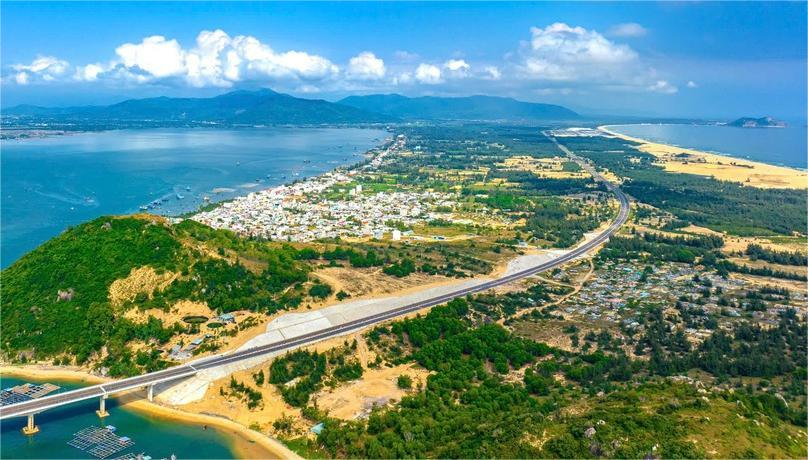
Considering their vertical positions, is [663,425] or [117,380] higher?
[663,425]

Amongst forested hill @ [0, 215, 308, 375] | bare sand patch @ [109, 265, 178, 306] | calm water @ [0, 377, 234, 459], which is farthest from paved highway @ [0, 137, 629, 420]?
bare sand patch @ [109, 265, 178, 306]

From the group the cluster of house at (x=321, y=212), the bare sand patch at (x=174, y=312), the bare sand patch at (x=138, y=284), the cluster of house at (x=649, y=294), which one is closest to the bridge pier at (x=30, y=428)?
the bare sand patch at (x=174, y=312)

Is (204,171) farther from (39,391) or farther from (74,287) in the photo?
(39,391)

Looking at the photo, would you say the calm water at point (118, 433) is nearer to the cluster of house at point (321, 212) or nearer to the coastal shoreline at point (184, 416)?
the coastal shoreline at point (184, 416)

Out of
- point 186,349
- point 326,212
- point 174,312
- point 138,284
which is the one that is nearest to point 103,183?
point 326,212

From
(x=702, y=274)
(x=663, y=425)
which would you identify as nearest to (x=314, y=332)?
(x=663, y=425)

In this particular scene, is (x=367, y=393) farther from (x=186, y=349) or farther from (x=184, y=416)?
(x=186, y=349)

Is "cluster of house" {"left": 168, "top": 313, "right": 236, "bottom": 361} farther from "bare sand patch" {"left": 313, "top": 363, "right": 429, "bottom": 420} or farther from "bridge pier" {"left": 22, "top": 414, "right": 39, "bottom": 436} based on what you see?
"bare sand patch" {"left": 313, "top": 363, "right": 429, "bottom": 420}

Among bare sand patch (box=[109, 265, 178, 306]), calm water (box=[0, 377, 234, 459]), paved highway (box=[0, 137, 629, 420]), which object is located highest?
bare sand patch (box=[109, 265, 178, 306])
